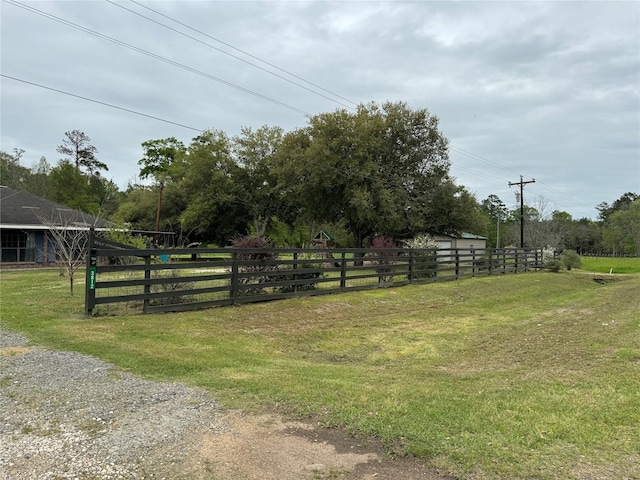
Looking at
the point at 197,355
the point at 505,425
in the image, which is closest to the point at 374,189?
the point at 197,355

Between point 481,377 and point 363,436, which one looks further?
point 481,377

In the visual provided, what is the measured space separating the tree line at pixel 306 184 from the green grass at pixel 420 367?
9.52 metres

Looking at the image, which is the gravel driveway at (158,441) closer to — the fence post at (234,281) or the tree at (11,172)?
the fence post at (234,281)

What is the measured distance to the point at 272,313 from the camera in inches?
363

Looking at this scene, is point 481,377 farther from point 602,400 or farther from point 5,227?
point 5,227

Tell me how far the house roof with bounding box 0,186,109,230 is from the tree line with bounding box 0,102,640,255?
5808mm

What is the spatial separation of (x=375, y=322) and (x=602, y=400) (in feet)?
17.7

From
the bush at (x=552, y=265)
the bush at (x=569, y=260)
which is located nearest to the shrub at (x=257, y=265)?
the bush at (x=552, y=265)

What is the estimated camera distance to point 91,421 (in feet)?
11.3

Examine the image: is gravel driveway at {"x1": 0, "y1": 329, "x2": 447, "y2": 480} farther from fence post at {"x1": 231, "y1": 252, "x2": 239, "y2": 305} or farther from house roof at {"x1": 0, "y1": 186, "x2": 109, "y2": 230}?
house roof at {"x1": 0, "y1": 186, "x2": 109, "y2": 230}

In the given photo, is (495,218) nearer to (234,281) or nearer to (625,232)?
(625,232)

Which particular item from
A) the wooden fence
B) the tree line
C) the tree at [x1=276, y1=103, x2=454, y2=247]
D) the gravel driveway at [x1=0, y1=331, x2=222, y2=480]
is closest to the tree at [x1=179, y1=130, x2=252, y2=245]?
the tree line

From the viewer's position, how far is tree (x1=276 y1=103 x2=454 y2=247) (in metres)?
26.5

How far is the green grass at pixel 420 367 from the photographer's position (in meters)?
3.09
